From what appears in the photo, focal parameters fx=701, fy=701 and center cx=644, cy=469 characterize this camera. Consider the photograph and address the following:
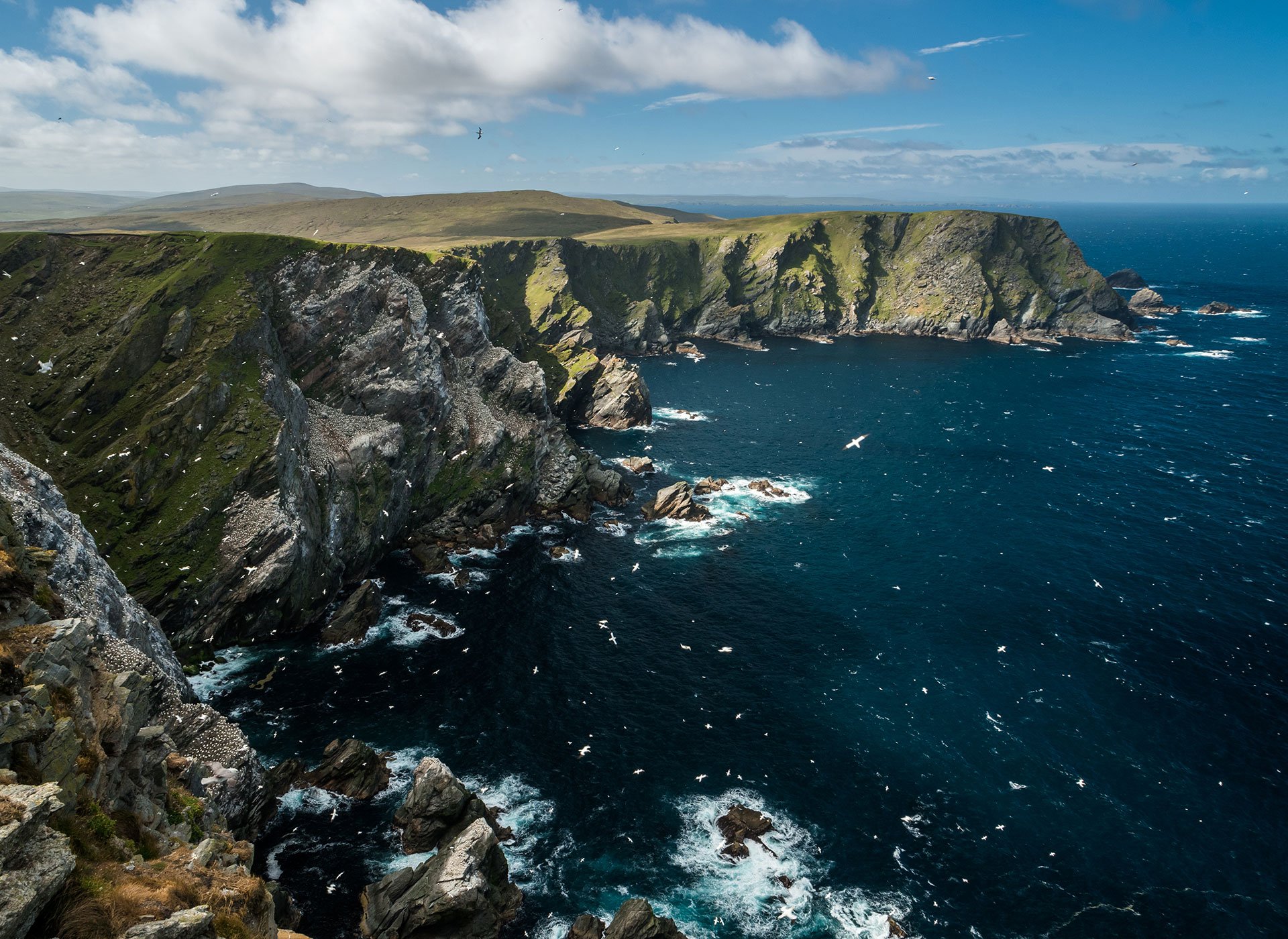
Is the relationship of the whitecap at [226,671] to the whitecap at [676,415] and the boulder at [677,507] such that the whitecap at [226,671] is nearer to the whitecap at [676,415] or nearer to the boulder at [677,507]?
the boulder at [677,507]

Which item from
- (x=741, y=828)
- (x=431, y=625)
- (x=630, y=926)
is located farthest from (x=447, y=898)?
(x=431, y=625)

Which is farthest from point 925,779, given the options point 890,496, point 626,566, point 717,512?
point 890,496

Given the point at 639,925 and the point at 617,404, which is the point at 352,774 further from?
the point at 617,404

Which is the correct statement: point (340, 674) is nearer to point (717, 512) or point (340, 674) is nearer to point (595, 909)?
point (595, 909)

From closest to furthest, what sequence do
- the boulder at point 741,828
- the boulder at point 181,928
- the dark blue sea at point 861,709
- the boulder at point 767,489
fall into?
1. the boulder at point 181,928
2. the dark blue sea at point 861,709
3. the boulder at point 741,828
4. the boulder at point 767,489

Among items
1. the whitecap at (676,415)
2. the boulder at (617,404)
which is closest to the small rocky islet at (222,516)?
the boulder at (617,404)

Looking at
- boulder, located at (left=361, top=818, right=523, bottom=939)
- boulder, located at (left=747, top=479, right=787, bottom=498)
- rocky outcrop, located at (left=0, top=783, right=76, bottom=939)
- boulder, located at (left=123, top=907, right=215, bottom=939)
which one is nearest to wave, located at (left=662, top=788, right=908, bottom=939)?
boulder, located at (left=361, top=818, right=523, bottom=939)
